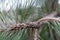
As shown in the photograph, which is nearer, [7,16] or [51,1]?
[7,16]

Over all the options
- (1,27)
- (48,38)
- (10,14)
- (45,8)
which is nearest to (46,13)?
(45,8)

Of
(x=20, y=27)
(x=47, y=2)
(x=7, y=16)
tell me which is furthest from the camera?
(x=47, y=2)

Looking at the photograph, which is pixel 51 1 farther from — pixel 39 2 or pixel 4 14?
pixel 4 14

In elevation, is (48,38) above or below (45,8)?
below

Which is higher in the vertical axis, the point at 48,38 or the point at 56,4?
the point at 56,4

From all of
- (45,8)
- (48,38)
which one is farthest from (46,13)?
(48,38)

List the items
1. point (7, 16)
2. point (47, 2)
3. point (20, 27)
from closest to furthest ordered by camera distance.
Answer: point (20, 27) < point (7, 16) < point (47, 2)

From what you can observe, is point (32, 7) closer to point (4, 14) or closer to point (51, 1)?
point (4, 14)

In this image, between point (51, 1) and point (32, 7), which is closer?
point (32, 7)
